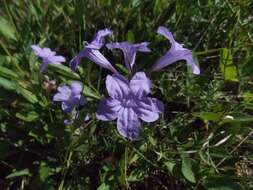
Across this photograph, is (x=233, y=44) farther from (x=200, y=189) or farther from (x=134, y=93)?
(x=134, y=93)

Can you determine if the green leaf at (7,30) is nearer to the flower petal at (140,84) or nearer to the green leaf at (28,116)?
the green leaf at (28,116)

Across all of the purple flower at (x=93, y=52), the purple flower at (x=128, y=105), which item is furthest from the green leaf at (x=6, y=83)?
the purple flower at (x=128, y=105)

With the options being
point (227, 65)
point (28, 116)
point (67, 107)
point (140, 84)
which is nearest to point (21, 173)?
point (28, 116)

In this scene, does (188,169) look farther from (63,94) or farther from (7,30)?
(7,30)

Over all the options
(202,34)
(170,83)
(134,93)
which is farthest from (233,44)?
(134,93)

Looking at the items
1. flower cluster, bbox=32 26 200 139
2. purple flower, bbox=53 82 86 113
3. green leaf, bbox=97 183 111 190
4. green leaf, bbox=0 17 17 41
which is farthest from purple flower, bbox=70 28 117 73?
green leaf, bbox=0 17 17 41

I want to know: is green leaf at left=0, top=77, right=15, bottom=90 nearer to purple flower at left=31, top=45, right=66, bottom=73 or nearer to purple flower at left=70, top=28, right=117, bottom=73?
Answer: purple flower at left=31, top=45, right=66, bottom=73
